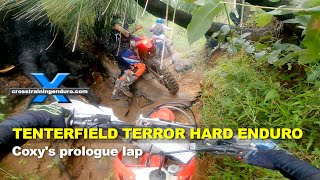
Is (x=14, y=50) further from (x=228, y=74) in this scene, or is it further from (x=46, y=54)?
(x=228, y=74)

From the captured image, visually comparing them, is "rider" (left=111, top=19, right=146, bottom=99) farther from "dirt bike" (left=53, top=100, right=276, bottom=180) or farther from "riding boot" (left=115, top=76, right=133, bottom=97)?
"dirt bike" (left=53, top=100, right=276, bottom=180)

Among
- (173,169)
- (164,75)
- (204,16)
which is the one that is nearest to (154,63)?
(164,75)

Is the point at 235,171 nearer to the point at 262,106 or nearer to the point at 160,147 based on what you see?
the point at 262,106

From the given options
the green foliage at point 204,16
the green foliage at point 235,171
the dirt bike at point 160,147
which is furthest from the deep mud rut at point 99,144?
the green foliage at point 204,16

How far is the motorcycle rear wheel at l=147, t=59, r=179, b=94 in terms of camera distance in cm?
254

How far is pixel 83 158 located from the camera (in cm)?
212

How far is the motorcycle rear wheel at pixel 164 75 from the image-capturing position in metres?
2.54

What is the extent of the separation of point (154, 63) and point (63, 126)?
1.73 meters

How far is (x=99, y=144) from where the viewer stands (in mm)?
2156

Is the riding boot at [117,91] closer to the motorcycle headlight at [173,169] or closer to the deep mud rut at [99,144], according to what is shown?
the deep mud rut at [99,144]

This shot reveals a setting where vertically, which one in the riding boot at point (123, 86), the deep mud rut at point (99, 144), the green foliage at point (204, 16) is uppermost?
the green foliage at point (204, 16)

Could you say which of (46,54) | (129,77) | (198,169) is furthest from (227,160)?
(46,54)

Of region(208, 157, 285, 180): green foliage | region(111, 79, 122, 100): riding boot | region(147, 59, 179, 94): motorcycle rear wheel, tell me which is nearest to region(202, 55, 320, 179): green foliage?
region(208, 157, 285, 180): green foliage

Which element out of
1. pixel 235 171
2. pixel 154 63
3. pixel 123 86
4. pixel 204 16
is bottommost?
pixel 235 171
